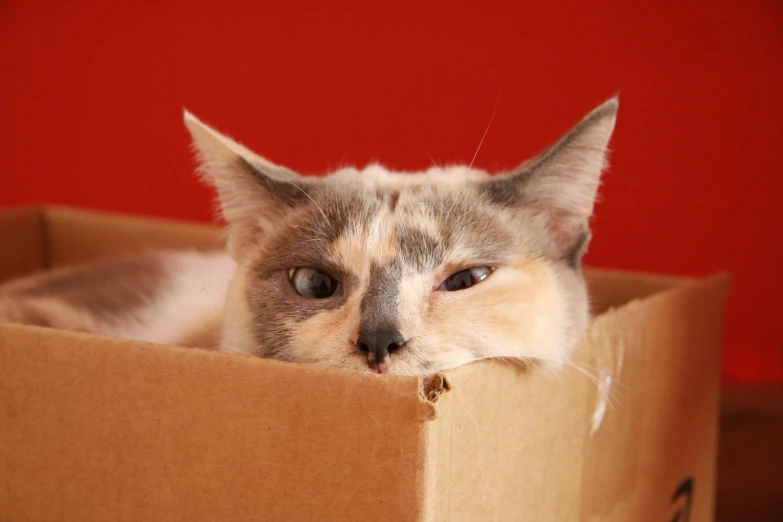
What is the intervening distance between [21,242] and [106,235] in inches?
8.3

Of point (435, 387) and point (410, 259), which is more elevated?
point (410, 259)

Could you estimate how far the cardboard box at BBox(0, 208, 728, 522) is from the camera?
90cm

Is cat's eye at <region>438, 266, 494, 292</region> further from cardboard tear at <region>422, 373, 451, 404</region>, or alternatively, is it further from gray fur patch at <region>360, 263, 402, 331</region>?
cardboard tear at <region>422, 373, 451, 404</region>

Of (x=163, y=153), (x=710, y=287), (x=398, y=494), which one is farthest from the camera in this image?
(x=163, y=153)

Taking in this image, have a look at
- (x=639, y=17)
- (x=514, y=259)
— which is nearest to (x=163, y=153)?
(x=639, y=17)

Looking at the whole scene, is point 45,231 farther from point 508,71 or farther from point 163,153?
point 508,71

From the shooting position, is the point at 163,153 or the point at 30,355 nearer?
the point at 30,355

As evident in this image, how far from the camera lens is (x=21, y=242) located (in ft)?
7.13

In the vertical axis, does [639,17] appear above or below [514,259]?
above

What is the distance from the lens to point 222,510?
1.00 meters

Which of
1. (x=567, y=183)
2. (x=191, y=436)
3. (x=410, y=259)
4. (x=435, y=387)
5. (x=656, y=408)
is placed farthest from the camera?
(x=656, y=408)

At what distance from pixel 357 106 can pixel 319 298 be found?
3.93 ft

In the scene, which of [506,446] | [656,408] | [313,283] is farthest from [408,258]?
[656,408]

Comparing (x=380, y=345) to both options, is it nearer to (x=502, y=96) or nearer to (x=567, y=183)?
(x=567, y=183)
